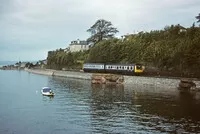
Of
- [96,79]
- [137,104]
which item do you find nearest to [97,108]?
[137,104]

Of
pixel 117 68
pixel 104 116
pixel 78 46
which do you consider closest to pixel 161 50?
pixel 117 68

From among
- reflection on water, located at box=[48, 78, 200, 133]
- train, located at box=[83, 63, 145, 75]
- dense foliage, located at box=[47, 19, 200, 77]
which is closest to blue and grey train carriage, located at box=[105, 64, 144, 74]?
train, located at box=[83, 63, 145, 75]

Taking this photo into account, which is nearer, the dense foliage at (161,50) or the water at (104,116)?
the water at (104,116)

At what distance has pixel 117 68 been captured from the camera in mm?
83875

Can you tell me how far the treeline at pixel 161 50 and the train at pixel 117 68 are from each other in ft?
18.7

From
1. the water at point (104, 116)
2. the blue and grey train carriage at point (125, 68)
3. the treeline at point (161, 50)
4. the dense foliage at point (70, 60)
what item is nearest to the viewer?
the water at point (104, 116)

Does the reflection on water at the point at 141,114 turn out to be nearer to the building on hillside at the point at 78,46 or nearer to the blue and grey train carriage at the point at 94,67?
the blue and grey train carriage at the point at 94,67

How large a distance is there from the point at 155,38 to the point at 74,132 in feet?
249

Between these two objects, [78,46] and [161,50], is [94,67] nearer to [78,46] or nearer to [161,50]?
[161,50]

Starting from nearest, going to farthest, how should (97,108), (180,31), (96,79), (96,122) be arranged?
(96,122), (97,108), (96,79), (180,31)

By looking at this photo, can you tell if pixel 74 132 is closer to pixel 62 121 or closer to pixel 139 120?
pixel 62 121

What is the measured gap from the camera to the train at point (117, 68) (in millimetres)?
77169

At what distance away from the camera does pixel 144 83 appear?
225 ft

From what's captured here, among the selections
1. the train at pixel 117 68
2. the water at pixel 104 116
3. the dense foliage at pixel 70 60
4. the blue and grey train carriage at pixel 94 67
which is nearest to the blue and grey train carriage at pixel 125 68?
the train at pixel 117 68
